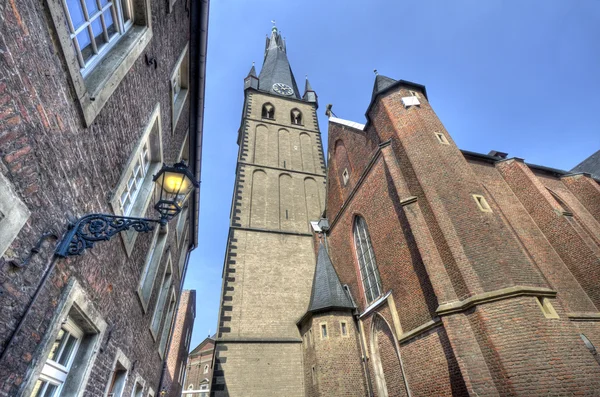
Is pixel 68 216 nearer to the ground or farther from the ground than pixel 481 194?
nearer to the ground

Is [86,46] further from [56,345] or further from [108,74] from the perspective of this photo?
[56,345]

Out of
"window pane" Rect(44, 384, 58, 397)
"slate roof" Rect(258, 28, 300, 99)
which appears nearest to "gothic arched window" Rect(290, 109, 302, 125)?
"slate roof" Rect(258, 28, 300, 99)

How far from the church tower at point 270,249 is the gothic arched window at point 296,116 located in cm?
9

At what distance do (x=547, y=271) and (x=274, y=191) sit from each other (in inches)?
563

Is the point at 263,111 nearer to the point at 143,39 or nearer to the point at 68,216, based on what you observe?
the point at 143,39

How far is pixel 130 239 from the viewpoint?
492 centimetres

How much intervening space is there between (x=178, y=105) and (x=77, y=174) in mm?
5051

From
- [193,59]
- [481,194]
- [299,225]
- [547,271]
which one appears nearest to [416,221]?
[481,194]

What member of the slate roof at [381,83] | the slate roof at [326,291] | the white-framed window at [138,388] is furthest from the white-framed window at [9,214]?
the slate roof at [381,83]

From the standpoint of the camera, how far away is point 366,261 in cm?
1145

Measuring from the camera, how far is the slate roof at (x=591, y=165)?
17.3 meters

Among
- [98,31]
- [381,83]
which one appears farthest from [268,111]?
[98,31]

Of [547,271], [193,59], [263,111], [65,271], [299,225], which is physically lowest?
[65,271]

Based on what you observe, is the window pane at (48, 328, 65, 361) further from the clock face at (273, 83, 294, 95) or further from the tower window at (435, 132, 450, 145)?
the clock face at (273, 83, 294, 95)
